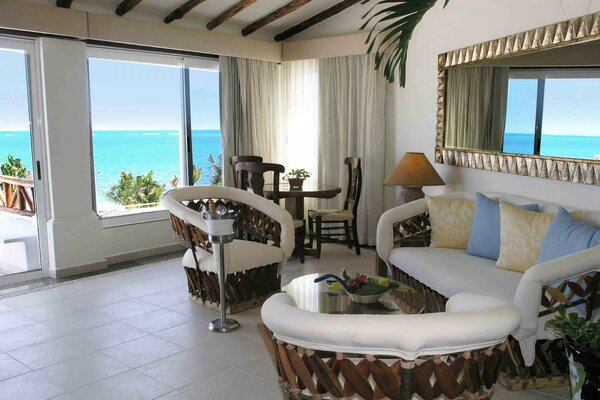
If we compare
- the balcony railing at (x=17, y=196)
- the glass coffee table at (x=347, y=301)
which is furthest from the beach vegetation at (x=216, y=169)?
the glass coffee table at (x=347, y=301)

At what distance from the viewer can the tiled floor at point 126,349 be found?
2.78 metres

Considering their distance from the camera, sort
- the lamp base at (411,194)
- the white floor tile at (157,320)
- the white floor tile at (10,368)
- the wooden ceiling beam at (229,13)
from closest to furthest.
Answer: the white floor tile at (10,368) < the white floor tile at (157,320) < the lamp base at (411,194) < the wooden ceiling beam at (229,13)

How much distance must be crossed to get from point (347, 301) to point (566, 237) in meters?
1.26

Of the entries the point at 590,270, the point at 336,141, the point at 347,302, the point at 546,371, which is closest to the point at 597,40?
the point at 590,270

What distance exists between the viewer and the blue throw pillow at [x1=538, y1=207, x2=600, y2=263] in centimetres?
275

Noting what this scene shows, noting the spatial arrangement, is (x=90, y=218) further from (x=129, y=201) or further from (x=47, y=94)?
(x=47, y=94)

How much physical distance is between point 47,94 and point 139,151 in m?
1.33

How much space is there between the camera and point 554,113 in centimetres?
366

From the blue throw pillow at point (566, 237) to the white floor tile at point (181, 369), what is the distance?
199 centimetres

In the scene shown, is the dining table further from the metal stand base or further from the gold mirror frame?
the metal stand base

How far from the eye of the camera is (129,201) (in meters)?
5.87

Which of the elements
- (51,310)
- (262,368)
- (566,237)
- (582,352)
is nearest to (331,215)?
(262,368)

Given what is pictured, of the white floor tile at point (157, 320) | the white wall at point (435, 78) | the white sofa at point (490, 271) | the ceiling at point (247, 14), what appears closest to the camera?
the white sofa at point (490, 271)

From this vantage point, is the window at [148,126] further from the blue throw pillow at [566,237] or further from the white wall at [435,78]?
the blue throw pillow at [566,237]
